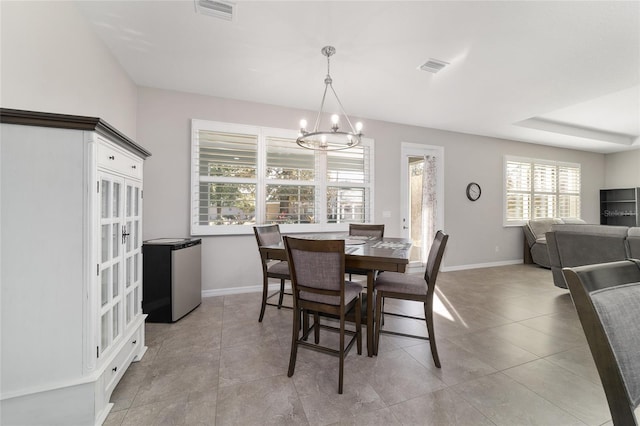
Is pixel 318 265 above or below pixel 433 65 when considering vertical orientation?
→ below

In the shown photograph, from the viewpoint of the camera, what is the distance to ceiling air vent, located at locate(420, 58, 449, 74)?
2625 millimetres

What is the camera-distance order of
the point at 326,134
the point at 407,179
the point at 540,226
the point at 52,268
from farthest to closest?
the point at 540,226 → the point at 407,179 → the point at 326,134 → the point at 52,268

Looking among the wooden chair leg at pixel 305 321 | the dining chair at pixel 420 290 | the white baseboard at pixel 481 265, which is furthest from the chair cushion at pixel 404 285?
the white baseboard at pixel 481 265

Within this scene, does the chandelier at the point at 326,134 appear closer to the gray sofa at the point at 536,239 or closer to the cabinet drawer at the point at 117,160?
the cabinet drawer at the point at 117,160

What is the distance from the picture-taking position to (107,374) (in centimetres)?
145

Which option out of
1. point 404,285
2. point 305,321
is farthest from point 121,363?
point 404,285

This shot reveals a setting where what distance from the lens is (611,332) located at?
0.65 m

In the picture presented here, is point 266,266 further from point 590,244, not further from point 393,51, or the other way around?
point 590,244

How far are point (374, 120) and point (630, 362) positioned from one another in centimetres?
414

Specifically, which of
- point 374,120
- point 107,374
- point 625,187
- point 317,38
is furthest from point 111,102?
point 625,187

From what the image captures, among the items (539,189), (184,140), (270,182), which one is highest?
(184,140)

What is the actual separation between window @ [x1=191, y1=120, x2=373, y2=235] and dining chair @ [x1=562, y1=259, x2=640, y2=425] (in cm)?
326

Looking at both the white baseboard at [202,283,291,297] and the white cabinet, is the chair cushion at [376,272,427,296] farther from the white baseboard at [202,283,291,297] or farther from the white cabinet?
the white baseboard at [202,283,291,297]

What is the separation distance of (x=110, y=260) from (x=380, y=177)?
3.74 m
